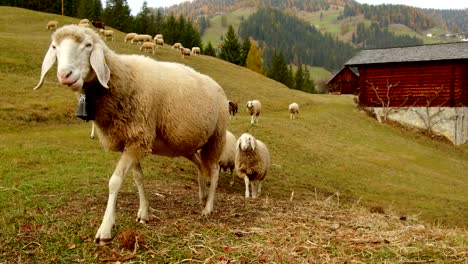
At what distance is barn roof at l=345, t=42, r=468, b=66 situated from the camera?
38.2m

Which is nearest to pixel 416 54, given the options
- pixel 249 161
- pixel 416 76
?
pixel 416 76

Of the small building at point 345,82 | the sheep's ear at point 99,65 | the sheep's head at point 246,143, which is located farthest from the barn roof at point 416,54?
the sheep's ear at point 99,65

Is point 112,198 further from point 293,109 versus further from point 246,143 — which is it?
point 293,109

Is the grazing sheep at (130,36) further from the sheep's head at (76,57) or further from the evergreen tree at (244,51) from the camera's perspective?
the sheep's head at (76,57)

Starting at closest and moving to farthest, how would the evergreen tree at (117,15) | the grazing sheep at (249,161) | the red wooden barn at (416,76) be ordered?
the grazing sheep at (249,161), the red wooden barn at (416,76), the evergreen tree at (117,15)

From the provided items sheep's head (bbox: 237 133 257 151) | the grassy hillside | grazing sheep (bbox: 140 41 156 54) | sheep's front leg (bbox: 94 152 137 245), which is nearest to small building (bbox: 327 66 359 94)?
grazing sheep (bbox: 140 41 156 54)

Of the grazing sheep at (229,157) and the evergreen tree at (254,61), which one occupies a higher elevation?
the evergreen tree at (254,61)

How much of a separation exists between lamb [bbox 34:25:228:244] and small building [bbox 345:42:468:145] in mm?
34386

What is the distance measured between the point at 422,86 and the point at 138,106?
37443 mm

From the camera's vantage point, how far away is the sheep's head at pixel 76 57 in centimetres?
516

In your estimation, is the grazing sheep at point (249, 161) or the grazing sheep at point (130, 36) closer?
the grazing sheep at point (249, 161)

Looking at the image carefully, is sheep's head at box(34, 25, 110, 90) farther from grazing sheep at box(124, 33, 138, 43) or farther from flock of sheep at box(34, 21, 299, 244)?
grazing sheep at box(124, 33, 138, 43)

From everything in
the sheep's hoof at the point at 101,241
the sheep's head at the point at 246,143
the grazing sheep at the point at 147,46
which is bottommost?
the sheep's head at the point at 246,143

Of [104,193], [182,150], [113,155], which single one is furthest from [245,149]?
[182,150]
